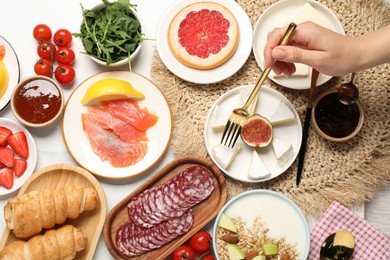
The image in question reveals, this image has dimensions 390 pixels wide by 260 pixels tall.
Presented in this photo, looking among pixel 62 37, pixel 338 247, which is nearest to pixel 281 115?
pixel 338 247

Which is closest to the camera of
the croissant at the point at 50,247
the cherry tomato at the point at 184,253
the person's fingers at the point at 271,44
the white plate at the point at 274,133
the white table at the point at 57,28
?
A: the person's fingers at the point at 271,44

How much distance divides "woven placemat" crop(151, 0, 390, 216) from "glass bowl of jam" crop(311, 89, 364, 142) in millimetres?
123

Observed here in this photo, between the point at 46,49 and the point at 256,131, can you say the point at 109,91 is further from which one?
the point at 256,131

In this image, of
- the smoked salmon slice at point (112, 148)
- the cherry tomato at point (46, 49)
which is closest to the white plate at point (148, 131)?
the smoked salmon slice at point (112, 148)

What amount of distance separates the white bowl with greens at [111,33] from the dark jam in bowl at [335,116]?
1106mm

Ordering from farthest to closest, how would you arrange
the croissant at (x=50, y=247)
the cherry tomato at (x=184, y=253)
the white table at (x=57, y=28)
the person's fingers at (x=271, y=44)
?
1. the white table at (x=57, y=28)
2. the cherry tomato at (x=184, y=253)
3. the croissant at (x=50, y=247)
4. the person's fingers at (x=271, y=44)

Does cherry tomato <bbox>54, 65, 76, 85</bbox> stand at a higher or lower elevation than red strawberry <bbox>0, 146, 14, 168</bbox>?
higher

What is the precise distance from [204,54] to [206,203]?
0.87m

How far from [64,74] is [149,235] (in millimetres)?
1047

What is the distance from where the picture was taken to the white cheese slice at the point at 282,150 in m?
3.26

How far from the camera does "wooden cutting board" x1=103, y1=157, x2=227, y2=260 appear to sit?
3252 mm

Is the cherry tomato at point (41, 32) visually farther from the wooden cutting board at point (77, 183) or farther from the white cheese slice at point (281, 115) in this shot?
the white cheese slice at point (281, 115)

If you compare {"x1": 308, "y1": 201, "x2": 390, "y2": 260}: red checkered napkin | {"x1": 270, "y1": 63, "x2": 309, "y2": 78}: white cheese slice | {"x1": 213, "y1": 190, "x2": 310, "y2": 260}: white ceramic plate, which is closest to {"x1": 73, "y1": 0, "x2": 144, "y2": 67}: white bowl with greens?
{"x1": 270, "y1": 63, "x2": 309, "y2": 78}: white cheese slice

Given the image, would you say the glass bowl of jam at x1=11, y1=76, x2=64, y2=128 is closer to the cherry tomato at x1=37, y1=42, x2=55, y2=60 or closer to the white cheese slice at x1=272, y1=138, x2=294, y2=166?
the cherry tomato at x1=37, y1=42, x2=55, y2=60
